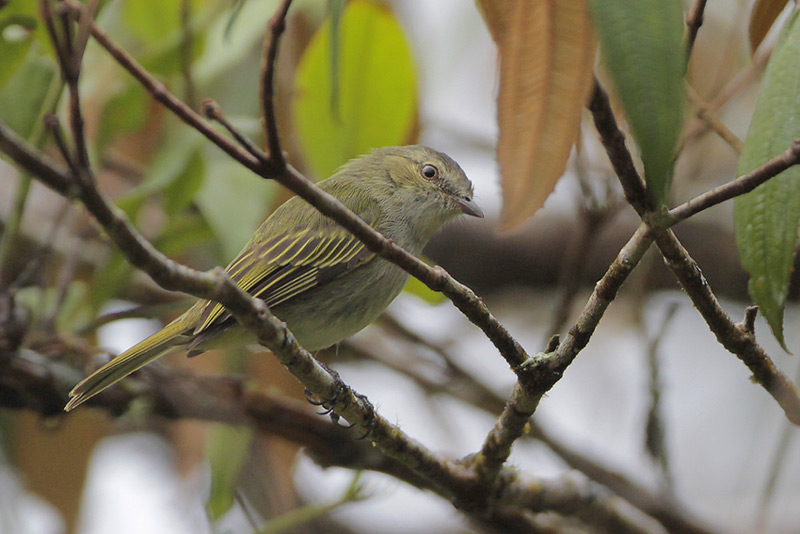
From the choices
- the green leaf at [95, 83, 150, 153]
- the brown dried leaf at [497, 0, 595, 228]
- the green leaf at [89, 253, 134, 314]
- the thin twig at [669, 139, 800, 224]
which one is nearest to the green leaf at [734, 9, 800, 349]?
the thin twig at [669, 139, 800, 224]

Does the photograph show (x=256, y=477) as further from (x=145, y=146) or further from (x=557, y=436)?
(x=145, y=146)

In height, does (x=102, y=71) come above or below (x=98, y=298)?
above

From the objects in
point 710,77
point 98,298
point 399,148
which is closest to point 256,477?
point 98,298

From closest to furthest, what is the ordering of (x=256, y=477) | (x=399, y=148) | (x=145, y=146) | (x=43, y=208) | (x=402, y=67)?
(x=402, y=67)
(x=256, y=477)
(x=399, y=148)
(x=145, y=146)
(x=43, y=208)

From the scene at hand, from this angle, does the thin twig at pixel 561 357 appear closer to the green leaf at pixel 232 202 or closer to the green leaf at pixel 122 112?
the green leaf at pixel 232 202

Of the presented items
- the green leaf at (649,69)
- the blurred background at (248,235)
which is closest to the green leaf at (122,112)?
the blurred background at (248,235)

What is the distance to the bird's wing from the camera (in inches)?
125

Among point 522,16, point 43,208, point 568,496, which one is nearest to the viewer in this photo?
point 522,16

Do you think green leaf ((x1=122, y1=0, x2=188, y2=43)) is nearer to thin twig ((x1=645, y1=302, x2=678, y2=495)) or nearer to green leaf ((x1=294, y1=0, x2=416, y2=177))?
green leaf ((x1=294, y1=0, x2=416, y2=177))

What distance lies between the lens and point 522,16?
1732 mm

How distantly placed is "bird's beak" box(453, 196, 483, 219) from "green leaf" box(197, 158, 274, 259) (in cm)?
90

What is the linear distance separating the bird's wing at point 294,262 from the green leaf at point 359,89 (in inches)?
23.0

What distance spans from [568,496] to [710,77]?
3752 mm

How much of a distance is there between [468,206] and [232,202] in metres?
1.11
